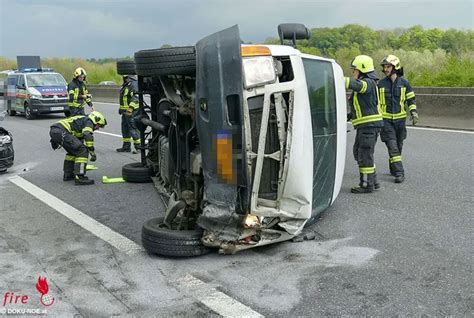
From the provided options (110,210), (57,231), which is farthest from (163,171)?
(57,231)

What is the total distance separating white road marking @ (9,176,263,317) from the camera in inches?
131

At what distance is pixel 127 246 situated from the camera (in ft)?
15.1

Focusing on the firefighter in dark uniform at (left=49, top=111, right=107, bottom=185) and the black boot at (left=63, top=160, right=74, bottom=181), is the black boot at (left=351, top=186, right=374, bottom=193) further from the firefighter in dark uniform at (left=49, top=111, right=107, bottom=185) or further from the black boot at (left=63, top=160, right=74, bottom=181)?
the black boot at (left=63, top=160, right=74, bottom=181)

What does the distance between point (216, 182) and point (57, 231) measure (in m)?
2.02

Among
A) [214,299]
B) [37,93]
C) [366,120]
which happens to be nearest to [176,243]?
[214,299]

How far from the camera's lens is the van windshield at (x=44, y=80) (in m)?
19.4

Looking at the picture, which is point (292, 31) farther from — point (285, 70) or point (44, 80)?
point (44, 80)

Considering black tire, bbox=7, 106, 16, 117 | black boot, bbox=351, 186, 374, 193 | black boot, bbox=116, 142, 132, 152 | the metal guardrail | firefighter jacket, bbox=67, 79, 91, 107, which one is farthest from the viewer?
black tire, bbox=7, 106, 16, 117

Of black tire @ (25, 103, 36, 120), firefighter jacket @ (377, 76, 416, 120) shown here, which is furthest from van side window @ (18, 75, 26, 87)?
firefighter jacket @ (377, 76, 416, 120)

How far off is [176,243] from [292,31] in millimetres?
2596

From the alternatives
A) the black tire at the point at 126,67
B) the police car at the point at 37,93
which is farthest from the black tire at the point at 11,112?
the black tire at the point at 126,67

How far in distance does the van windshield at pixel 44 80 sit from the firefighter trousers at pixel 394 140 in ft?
50.1

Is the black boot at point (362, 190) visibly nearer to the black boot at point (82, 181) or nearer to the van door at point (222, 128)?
the van door at point (222, 128)

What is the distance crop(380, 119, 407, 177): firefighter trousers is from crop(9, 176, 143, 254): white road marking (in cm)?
397
